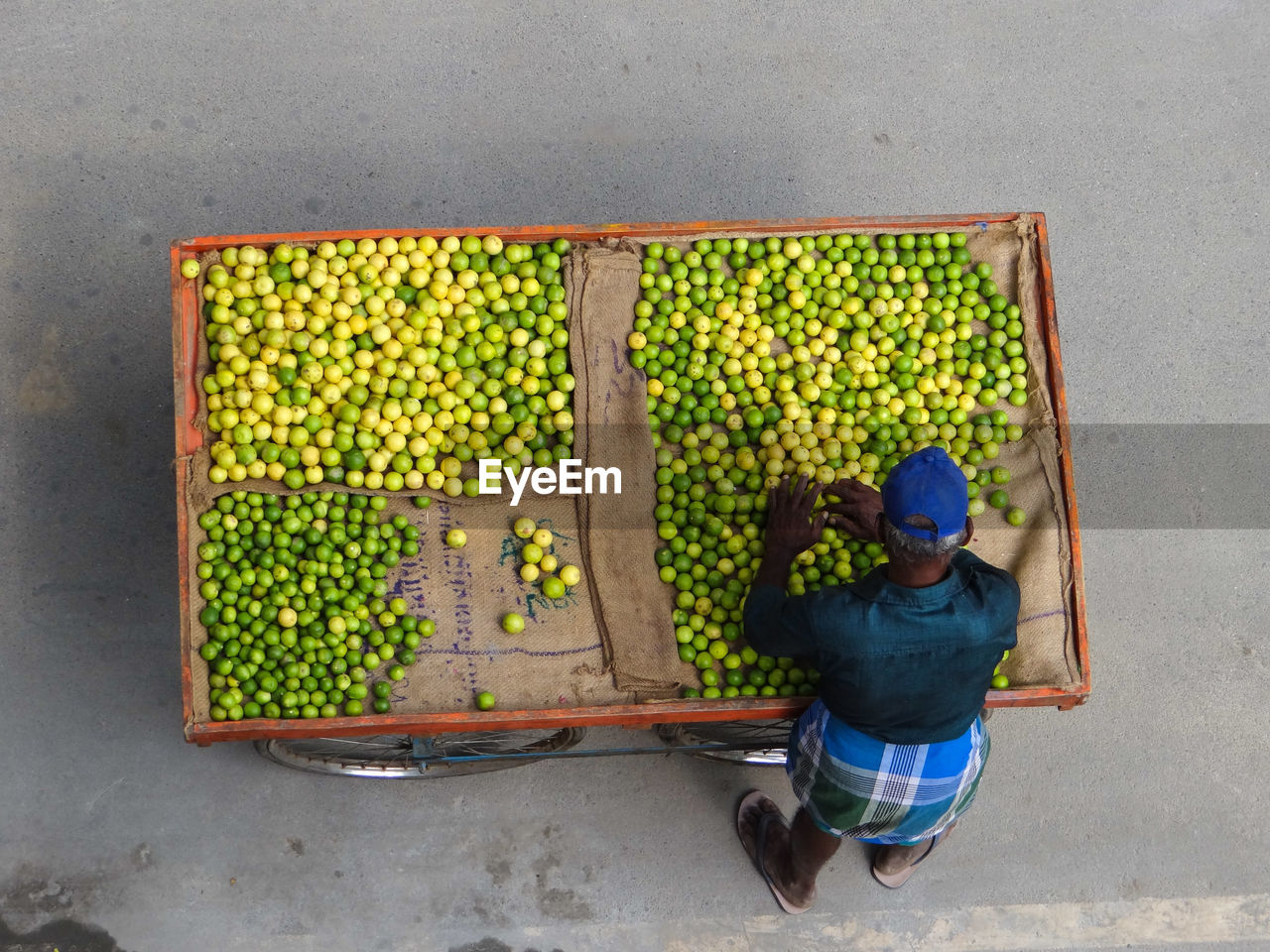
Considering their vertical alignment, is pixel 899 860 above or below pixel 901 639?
below

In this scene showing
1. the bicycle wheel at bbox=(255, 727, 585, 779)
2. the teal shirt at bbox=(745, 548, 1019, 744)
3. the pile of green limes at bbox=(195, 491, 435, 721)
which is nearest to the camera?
the teal shirt at bbox=(745, 548, 1019, 744)

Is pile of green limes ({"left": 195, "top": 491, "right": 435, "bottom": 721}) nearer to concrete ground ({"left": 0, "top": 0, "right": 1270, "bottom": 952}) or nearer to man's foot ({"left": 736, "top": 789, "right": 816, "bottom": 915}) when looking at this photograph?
concrete ground ({"left": 0, "top": 0, "right": 1270, "bottom": 952})

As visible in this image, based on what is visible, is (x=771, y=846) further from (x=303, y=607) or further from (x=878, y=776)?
(x=303, y=607)

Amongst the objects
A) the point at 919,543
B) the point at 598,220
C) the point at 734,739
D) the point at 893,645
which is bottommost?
the point at 734,739

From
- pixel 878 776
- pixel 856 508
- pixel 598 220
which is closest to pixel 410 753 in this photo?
pixel 878 776

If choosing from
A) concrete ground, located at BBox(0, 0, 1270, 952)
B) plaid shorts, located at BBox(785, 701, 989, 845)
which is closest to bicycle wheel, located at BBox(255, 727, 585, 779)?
concrete ground, located at BBox(0, 0, 1270, 952)

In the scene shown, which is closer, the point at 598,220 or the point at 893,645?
the point at 893,645

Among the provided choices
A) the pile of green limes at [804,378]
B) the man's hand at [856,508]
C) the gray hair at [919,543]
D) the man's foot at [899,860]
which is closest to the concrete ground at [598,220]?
the man's foot at [899,860]
